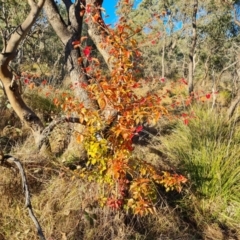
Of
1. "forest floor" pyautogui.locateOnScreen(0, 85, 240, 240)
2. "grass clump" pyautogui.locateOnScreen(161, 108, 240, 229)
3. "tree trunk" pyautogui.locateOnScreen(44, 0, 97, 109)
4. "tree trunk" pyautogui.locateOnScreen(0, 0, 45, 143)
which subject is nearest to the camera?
"forest floor" pyautogui.locateOnScreen(0, 85, 240, 240)

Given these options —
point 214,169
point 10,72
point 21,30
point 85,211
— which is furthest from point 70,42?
point 214,169

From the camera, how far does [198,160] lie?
450 cm

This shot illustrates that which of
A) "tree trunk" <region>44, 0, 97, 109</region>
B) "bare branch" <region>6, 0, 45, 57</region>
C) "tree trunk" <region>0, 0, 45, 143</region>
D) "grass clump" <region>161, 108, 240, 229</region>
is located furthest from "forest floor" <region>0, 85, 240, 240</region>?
"bare branch" <region>6, 0, 45, 57</region>

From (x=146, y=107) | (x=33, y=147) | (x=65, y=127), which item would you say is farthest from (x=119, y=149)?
(x=33, y=147)

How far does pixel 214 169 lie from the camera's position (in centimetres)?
436

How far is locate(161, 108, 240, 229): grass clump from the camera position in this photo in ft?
14.0

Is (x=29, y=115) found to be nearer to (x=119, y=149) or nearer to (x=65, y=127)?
(x=65, y=127)

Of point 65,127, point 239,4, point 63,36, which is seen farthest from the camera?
point 239,4

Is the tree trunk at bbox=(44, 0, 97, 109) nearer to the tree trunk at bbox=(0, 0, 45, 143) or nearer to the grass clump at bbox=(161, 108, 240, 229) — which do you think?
the tree trunk at bbox=(0, 0, 45, 143)

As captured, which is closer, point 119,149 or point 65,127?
point 119,149

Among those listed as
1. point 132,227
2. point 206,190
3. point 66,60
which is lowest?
point 206,190

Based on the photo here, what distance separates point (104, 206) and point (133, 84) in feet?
4.47

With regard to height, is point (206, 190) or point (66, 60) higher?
point (66, 60)

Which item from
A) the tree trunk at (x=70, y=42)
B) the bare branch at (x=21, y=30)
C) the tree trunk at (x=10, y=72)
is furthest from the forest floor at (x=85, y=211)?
the bare branch at (x=21, y=30)
